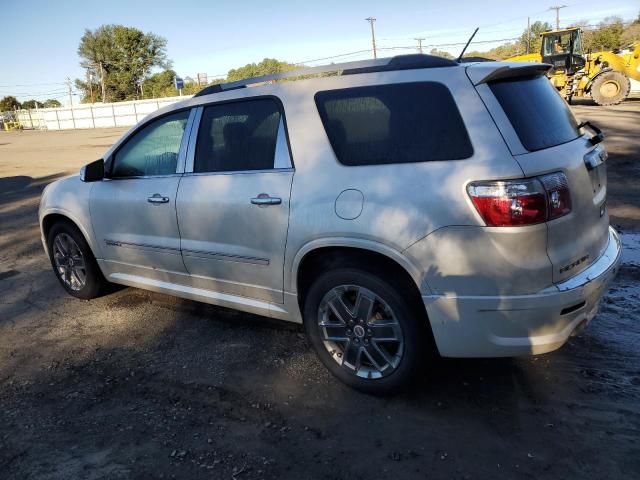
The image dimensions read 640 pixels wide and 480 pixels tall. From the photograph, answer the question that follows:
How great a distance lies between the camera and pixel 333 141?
315 cm

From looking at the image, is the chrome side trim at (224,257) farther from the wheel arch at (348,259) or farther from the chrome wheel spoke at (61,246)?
the chrome wheel spoke at (61,246)

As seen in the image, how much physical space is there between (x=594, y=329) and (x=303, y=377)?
2.09 metres

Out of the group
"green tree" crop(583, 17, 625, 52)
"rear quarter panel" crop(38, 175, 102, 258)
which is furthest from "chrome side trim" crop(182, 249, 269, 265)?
"green tree" crop(583, 17, 625, 52)

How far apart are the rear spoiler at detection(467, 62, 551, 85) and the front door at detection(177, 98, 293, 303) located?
1.18 metres

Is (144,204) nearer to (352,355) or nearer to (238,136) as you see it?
(238,136)

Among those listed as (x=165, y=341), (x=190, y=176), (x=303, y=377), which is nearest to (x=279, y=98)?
(x=190, y=176)

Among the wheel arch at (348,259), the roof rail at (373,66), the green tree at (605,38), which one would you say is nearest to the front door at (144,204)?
the roof rail at (373,66)

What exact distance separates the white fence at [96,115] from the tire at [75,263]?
38967mm

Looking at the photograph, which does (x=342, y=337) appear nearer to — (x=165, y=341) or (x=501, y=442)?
(x=501, y=442)

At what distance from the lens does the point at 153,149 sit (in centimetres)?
420

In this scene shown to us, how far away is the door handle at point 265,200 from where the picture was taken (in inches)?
130

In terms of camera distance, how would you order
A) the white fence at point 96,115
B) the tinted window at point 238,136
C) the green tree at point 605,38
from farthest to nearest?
the green tree at point 605,38 → the white fence at point 96,115 → the tinted window at point 238,136

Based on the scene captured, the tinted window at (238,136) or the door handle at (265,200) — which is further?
the tinted window at (238,136)

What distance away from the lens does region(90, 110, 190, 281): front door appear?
3.98 meters
